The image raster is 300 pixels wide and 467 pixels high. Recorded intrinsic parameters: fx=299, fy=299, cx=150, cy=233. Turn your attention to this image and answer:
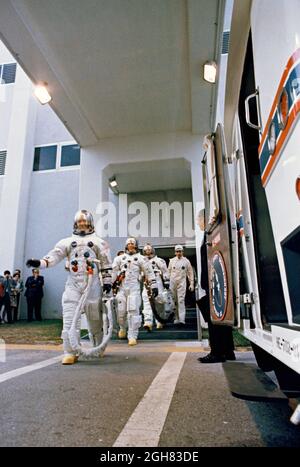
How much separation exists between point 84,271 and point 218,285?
2139 mm

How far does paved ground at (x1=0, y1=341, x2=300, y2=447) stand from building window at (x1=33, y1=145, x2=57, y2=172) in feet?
34.9

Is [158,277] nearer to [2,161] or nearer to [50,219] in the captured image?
[50,219]

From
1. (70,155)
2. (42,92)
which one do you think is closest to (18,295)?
(70,155)

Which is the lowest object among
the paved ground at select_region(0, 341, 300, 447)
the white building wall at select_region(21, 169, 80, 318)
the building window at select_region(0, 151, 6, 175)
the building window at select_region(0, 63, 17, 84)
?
the paved ground at select_region(0, 341, 300, 447)

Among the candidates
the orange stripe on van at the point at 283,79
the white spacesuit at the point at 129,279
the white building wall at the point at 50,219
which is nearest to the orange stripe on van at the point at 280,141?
the orange stripe on van at the point at 283,79

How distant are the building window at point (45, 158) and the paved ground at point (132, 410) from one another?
10.6 meters

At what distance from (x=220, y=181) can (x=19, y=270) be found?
35.5 feet

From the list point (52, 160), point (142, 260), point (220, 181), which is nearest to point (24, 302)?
point (52, 160)

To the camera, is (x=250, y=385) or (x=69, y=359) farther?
(x=69, y=359)

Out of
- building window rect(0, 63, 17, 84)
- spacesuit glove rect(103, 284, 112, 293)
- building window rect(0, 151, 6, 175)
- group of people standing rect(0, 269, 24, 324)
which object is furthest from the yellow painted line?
building window rect(0, 63, 17, 84)

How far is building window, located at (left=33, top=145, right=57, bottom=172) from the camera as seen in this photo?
12.6 m

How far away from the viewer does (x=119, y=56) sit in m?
5.54

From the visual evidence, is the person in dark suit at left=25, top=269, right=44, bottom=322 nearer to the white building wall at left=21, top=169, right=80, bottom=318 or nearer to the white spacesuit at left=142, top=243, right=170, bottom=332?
the white building wall at left=21, top=169, right=80, bottom=318

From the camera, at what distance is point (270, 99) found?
1245 millimetres
